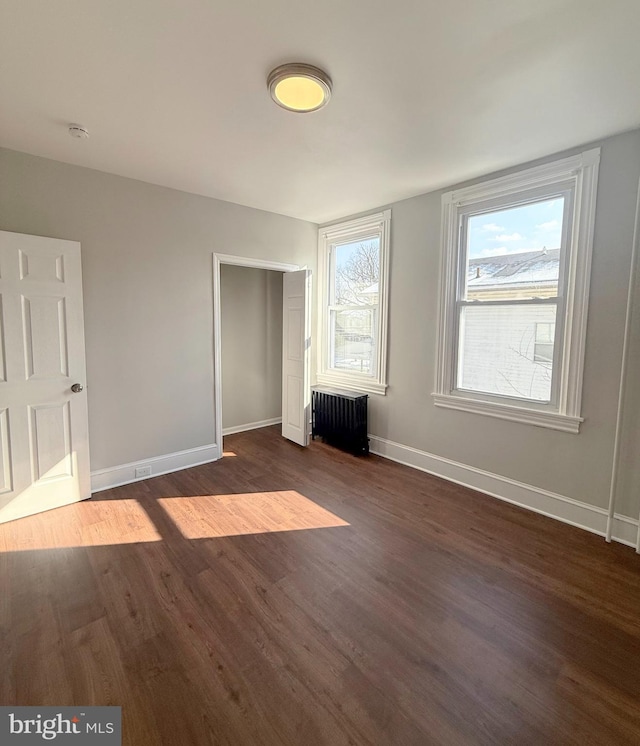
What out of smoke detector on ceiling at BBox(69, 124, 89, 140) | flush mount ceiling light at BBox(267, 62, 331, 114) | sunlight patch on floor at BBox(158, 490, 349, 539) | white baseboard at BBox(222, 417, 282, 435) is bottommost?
sunlight patch on floor at BBox(158, 490, 349, 539)

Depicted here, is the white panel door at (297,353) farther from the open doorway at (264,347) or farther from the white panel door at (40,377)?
the white panel door at (40,377)

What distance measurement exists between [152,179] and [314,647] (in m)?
3.66

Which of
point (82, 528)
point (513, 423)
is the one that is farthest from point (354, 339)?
point (82, 528)

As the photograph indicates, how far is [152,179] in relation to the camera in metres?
3.16

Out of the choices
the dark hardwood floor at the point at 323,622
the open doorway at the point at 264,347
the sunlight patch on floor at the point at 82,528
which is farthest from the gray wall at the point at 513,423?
the sunlight patch on floor at the point at 82,528

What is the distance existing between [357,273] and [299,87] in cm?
251

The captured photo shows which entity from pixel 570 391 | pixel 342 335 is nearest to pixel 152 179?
pixel 342 335

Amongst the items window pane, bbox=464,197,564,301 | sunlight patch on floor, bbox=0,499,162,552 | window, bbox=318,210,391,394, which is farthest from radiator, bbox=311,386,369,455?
sunlight patch on floor, bbox=0,499,162,552

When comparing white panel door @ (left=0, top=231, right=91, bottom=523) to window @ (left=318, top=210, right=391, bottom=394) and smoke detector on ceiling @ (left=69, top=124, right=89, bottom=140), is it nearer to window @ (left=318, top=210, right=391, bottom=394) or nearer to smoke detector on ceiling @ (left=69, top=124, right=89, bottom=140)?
smoke detector on ceiling @ (left=69, top=124, right=89, bottom=140)

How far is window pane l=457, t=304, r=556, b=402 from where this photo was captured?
9.31 ft

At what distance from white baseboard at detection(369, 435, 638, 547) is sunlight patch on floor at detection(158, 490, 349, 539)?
1307 millimetres

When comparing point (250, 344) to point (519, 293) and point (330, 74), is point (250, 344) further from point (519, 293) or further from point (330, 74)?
point (330, 74)

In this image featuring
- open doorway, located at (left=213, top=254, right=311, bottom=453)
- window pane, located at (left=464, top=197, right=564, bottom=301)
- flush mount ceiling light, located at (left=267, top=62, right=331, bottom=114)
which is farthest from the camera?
open doorway, located at (left=213, top=254, right=311, bottom=453)

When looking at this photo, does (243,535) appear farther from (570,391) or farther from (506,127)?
(506,127)
